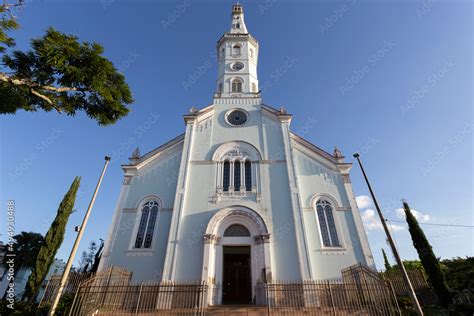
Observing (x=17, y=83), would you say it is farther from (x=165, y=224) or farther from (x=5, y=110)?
(x=165, y=224)

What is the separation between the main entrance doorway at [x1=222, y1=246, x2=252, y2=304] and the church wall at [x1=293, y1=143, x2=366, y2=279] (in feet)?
13.7

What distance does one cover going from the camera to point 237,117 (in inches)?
810

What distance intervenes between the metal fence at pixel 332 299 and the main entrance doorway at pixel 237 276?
2114mm

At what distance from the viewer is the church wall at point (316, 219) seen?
14.4 m

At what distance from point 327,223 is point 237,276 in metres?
6.86

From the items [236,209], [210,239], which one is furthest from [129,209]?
[236,209]

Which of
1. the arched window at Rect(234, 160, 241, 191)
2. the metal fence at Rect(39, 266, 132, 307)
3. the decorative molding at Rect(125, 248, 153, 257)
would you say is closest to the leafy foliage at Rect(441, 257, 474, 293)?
the arched window at Rect(234, 160, 241, 191)

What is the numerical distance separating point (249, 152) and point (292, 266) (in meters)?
8.38

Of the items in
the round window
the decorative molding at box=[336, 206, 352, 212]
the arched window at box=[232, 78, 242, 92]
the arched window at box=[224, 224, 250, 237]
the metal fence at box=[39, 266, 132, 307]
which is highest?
the arched window at box=[232, 78, 242, 92]

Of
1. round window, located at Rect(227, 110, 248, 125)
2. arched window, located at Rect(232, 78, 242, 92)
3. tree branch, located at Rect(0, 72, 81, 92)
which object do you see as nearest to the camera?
tree branch, located at Rect(0, 72, 81, 92)

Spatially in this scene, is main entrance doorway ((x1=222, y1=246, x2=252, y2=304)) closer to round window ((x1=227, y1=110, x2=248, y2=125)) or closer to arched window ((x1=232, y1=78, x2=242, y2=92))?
round window ((x1=227, y1=110, x2=248, y2=125))

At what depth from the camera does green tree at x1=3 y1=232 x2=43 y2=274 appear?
25267 mm

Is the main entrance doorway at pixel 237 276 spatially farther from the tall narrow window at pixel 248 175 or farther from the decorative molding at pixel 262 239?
the tall narrow window at pixel 248 175

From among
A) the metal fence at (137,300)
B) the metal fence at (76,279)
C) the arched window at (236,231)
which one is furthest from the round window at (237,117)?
the metal fence at (76,279)
